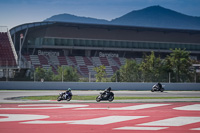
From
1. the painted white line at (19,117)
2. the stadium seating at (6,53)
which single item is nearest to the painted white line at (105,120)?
the painted white line at (19,117)

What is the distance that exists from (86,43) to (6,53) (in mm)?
20199

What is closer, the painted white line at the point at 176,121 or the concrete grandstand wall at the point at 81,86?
the painted white line at the point at 176,121

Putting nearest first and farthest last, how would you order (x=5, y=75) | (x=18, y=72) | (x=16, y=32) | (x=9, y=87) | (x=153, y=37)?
1. (x=9, y=87)
2. (x=5, y=75)
3. (x=18, y=72)
4. (x=16, y=32)
5. (x=153, y=37)

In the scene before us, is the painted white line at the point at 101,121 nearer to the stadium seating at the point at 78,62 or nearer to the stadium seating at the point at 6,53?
the stadium seating at the point at 6,53

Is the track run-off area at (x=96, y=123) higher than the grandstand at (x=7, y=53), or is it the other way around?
Answer: the grandstand at (x=7, y=53)

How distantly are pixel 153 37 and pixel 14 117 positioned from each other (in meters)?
71.3

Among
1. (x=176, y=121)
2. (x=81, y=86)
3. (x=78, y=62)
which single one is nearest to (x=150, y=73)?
(x=81, y=86)

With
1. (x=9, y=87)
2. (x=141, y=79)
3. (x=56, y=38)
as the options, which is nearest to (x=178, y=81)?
(x=141, y=79)

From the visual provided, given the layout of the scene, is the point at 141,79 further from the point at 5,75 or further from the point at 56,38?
the point at 56,38

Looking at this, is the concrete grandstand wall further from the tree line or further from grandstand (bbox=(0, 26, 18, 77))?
grandstand (bbox=(0, 26, 18, 77))

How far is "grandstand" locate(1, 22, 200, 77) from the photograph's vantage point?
7450cm

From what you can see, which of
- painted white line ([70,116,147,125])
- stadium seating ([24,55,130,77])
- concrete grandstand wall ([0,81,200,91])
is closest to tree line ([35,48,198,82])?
concrete grandstand wall ([0,81,200,91])

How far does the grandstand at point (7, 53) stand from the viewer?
5597 centimetres

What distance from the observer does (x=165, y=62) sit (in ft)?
191
